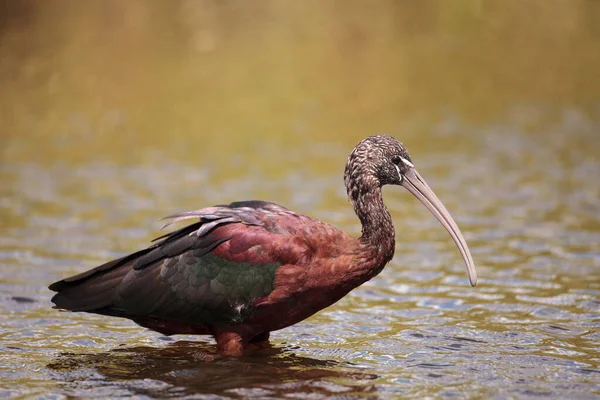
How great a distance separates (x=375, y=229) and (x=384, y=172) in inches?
19.8

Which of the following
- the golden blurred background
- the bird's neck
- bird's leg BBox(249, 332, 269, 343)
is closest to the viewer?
the bird's neck

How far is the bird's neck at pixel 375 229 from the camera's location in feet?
25.4

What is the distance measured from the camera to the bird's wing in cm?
762

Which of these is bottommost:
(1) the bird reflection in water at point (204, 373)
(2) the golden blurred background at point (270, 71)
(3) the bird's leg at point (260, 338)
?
(1) the bird reflection in water at point (204, 373)

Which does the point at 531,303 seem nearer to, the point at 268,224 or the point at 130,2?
the point at 268,224

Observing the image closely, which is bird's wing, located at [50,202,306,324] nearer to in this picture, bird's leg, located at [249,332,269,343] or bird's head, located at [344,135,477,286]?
bird's leg, located at [249,332,269,343]

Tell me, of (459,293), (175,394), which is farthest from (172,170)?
(175,394)

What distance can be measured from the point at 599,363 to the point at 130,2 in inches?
647

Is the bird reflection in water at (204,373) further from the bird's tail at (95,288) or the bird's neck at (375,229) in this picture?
the bird's neck at (375,229)

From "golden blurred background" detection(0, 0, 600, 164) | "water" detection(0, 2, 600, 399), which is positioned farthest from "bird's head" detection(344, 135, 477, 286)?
"golden blurred background" detection(0, 0, 600, 164)

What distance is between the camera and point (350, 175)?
8.06 m

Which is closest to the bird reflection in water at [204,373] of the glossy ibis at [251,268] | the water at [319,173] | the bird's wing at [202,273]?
the water at [319,173]

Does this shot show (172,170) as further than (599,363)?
Yes

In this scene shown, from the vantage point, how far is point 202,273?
25.6ft
